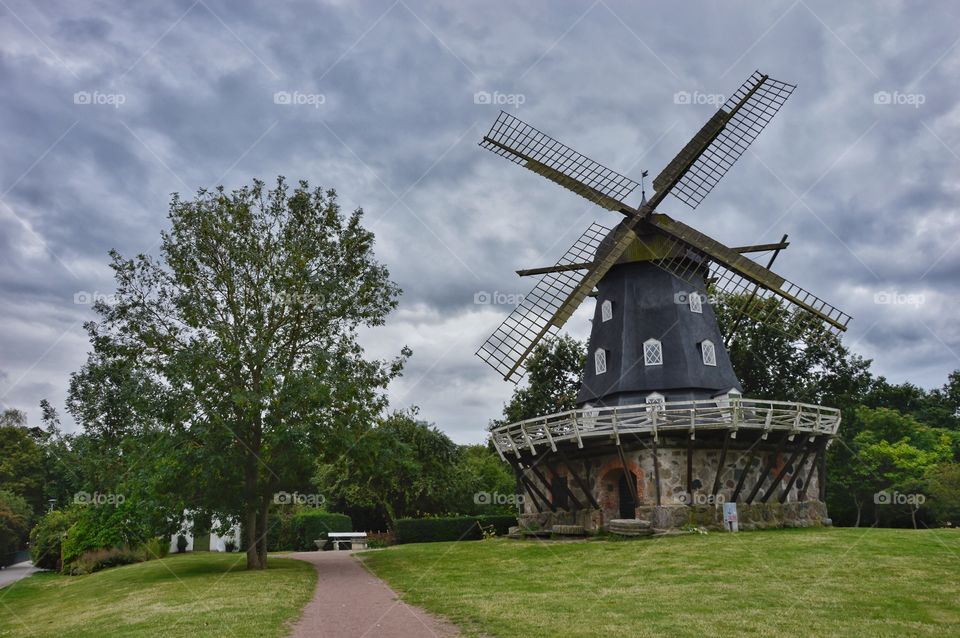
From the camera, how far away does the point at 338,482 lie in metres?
37.7

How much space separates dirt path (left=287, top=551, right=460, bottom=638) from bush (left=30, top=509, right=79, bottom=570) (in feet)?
77.1

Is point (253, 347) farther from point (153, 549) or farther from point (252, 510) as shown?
point (153, 549)

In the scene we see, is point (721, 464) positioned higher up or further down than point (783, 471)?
higher up

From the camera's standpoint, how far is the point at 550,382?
1487 inches

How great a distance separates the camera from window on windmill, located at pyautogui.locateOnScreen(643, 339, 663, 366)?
2492 cm

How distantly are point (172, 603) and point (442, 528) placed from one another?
1957 cm

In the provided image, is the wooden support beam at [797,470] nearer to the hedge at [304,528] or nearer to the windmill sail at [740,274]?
the windmill sail at [740,274]

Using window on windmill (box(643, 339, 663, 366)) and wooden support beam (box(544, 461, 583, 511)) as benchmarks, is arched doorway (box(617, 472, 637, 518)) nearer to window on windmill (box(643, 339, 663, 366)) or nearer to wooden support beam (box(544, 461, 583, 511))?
wooden support beam (box(544, 461, 583, 511))

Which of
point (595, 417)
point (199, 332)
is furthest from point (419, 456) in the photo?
point (199, 332)

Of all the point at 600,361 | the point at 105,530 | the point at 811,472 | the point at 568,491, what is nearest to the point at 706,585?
the point at 568,491

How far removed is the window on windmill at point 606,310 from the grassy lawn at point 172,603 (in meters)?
14.0

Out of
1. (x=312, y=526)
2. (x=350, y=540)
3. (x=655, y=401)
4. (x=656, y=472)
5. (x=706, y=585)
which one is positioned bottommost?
(x=350, y=540)

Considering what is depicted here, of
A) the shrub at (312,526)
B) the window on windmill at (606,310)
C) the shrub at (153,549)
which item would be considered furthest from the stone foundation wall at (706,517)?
the shrub at (153,549)

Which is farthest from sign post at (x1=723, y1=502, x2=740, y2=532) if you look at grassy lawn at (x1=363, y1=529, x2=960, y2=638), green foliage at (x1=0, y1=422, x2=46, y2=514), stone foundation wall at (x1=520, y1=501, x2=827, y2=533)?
green foliage at (x1=0, y1=422, x2=46, y2=514)
